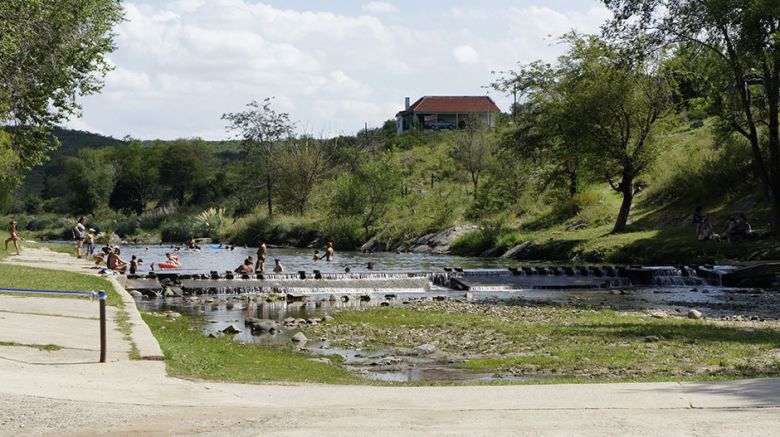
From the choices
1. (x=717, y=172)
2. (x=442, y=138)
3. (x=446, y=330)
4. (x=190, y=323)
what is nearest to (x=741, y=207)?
(x=717, y=172)

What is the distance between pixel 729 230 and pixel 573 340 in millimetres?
23490

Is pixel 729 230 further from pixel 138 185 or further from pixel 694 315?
pixel 138 185

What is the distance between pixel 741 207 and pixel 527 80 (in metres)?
17.2

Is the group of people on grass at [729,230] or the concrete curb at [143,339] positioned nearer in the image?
the concrete curb at [143,339]

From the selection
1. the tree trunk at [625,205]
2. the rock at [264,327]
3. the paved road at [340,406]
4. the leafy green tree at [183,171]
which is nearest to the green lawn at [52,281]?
the rock at [264,327]

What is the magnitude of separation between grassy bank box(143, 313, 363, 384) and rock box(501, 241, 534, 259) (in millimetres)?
32541

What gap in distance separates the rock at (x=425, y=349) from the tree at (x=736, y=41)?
22.2m

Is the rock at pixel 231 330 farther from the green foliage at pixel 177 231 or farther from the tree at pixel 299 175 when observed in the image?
the green foliage at pixel 177 231

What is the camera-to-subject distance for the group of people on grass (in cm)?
4072

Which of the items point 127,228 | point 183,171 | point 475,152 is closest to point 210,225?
point 127,228

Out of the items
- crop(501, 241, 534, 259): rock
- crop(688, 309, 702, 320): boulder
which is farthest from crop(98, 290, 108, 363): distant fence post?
crop(501, 241, 534, 259): rock

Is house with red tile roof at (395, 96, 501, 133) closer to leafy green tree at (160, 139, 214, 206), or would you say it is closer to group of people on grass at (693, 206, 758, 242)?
leafy green tree at (160, 139, 214, 206)

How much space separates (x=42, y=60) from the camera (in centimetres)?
3459

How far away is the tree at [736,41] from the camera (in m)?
36.6
